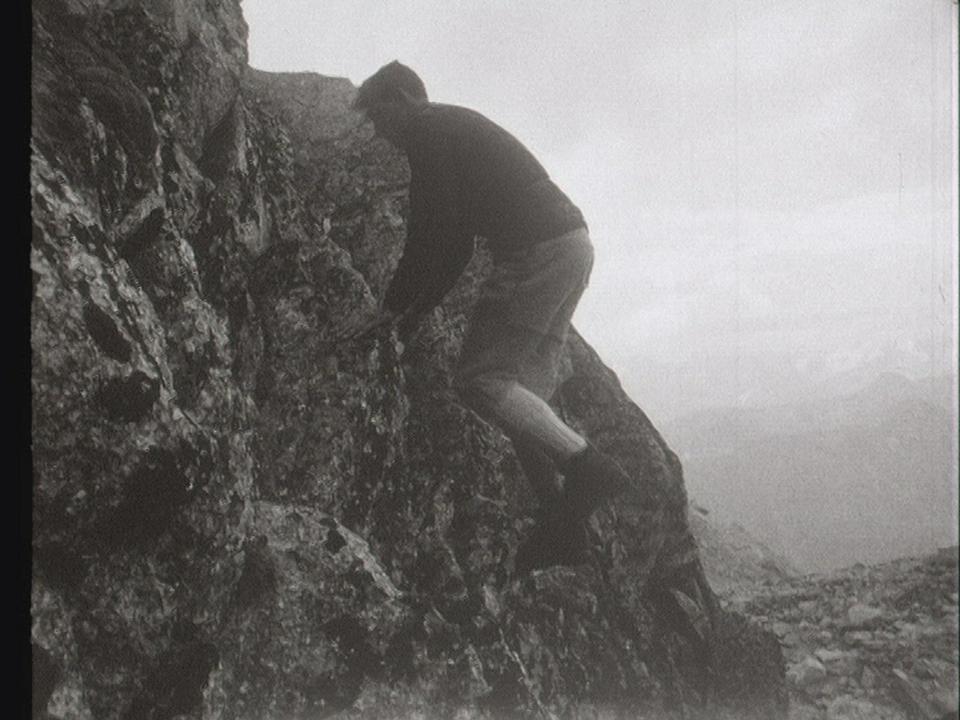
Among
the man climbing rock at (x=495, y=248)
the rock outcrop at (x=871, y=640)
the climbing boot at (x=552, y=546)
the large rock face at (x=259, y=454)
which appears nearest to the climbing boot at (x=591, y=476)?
the man climbing rock at (x=495, y=248)

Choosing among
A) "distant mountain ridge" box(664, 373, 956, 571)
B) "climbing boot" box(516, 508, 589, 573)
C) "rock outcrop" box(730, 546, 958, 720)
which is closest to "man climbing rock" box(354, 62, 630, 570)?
"climbing boot" box(516, 508, 589, 573)

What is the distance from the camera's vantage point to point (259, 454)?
424cm

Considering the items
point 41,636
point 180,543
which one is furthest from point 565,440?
point 41,636

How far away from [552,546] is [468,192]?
326 cm

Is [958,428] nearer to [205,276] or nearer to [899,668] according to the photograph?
[205,276]

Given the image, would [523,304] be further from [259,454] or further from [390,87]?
[259,454]

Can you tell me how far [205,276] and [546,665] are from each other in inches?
168

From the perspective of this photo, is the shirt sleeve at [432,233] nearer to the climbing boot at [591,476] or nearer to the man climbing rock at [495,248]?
the man climbing rock at [495,248]

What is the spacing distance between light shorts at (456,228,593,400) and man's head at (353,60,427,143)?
1.33m

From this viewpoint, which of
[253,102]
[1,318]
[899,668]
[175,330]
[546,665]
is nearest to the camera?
[1,318]

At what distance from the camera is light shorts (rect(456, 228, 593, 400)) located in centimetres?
431

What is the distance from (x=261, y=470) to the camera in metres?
4.23

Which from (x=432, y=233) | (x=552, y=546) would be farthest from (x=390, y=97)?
(x=552, y=546)

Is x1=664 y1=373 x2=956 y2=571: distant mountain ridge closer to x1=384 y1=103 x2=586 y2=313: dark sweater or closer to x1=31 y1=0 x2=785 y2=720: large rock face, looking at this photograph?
x1=31 y1=0 x2=785 y2=720: large rock face
